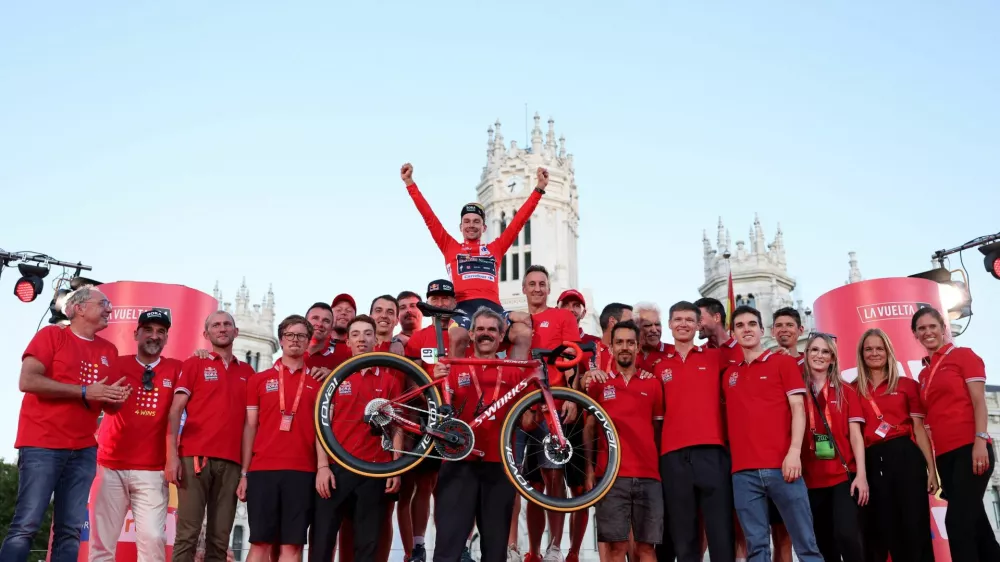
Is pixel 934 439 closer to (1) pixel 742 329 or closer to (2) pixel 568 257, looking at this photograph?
(1) pixel 742 329

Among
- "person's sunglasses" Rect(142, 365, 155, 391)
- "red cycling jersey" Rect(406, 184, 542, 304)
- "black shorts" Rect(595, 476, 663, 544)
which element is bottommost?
"black shorts" Rect(595, 476, 663, 544)

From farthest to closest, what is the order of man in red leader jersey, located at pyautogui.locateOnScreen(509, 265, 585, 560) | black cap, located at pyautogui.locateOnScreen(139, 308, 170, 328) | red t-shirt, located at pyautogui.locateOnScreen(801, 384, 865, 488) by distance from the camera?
1. black cap, located at pyautogui.locateOnScreen(139, 308, 170, 328)
2. man in red leader jersey, located at pyautogui.locateOnScreen(509, 265, 585, 560)
3. red t-shirt, located at pyautogui.locateOnScreen(801, 384, 865, 488)

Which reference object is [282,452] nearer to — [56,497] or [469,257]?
[56,497]

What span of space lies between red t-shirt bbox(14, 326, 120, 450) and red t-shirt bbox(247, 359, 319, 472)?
55.7 inches

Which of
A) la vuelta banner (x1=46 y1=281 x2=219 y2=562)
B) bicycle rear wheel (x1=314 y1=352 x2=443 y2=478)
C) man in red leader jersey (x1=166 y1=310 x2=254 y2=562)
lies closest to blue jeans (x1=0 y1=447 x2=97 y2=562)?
man in red leader jersey (x1=166 y1=310 x2=254 y2=562)

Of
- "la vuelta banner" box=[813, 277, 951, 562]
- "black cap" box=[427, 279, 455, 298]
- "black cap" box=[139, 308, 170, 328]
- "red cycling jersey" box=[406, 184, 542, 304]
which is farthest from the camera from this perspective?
"la vuelta banner" box=[813, 277, 951, 562]

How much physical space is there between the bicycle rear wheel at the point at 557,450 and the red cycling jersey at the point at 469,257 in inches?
79.8

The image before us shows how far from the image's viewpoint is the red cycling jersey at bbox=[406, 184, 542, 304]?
9750 mm

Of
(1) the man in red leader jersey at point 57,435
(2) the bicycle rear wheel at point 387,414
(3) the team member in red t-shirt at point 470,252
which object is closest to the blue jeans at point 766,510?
(2) the bicycle rear wheel at point 387,414

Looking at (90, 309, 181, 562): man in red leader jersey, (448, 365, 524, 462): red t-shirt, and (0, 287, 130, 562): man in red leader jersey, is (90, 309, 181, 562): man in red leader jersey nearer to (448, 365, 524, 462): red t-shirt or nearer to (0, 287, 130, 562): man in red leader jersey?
(0, 287, 130, 562): man in red leader jersey

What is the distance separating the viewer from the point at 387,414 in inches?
304

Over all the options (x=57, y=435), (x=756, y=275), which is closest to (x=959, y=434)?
(x=57, y=435)

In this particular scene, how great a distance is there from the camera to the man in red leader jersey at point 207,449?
837 centimetres

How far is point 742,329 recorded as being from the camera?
8.41 m
